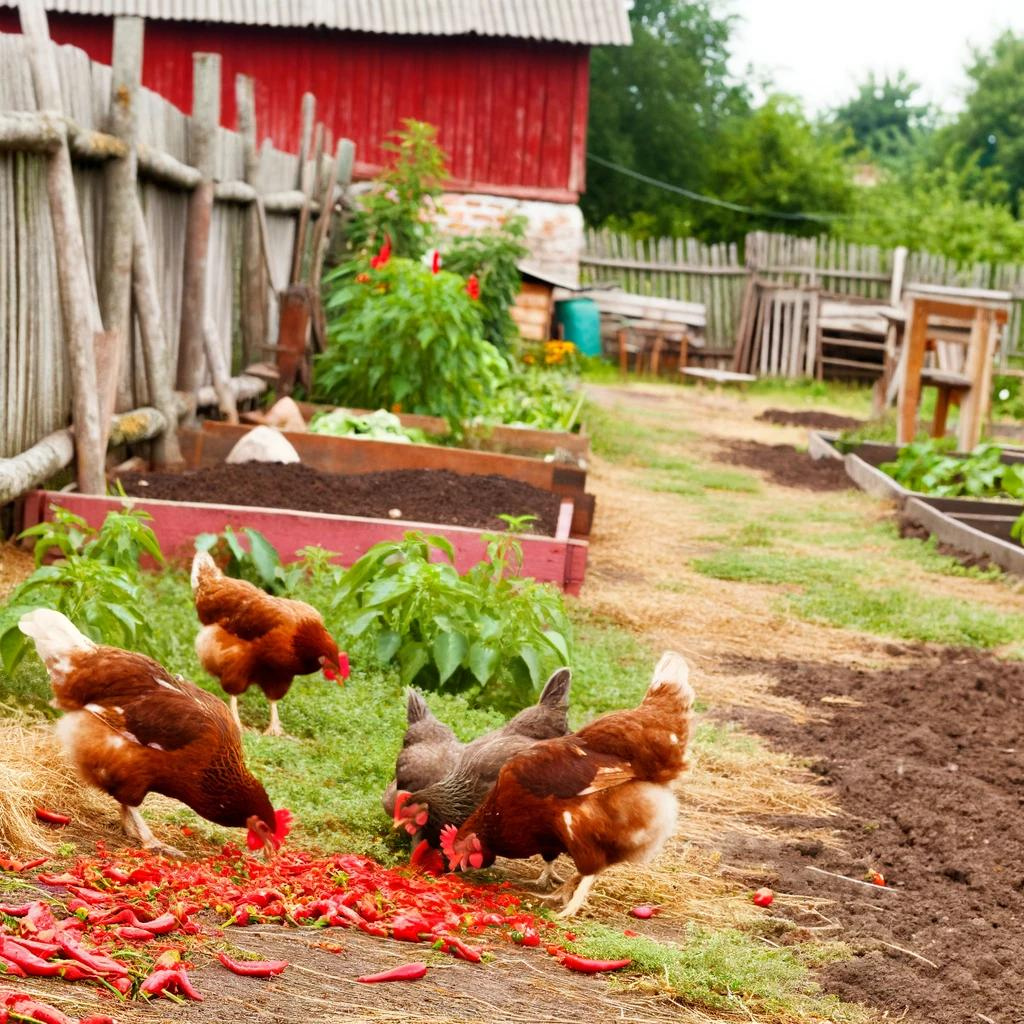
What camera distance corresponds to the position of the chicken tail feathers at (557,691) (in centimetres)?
430

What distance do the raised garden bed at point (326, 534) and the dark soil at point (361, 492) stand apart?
0.55m

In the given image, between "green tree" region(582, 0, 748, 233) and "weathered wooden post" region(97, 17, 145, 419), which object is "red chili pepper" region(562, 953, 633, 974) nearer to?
"weathered wooden post" region(97, 17, 145, 419)

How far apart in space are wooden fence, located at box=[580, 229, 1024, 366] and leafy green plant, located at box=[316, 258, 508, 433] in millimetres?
14083

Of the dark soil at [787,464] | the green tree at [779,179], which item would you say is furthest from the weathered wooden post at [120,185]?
the green tree at [779,179]

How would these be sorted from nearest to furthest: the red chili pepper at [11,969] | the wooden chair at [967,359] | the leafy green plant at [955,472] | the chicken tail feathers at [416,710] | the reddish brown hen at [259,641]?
1. the red chili pepper at [11,969]
2. the chicken tail feathers at [416,710]
3. the reddish brown hen at [259,641]
4. the leafy green plant at [955,472]
5. the wooden chair at [967,359]

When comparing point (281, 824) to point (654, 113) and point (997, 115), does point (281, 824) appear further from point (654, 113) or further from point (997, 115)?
point (997, 115)

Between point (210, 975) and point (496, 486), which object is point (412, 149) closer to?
point (496, 486)

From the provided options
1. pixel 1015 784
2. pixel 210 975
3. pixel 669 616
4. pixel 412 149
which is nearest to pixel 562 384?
pixel 412 149

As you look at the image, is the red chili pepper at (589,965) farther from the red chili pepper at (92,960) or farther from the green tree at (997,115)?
the green tree at (997,115)

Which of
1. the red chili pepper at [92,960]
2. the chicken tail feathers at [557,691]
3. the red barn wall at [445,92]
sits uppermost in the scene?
the red barn wall at [445,92]

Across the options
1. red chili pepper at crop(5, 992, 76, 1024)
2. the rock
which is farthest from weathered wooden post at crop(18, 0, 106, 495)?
red chili pepper at crop(5, 992, 76, 1024)

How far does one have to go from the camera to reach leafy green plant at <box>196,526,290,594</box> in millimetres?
6340

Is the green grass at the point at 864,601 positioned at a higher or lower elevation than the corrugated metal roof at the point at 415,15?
lower

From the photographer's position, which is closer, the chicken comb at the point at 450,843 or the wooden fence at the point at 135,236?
the chicken comb at the point at 450,843
